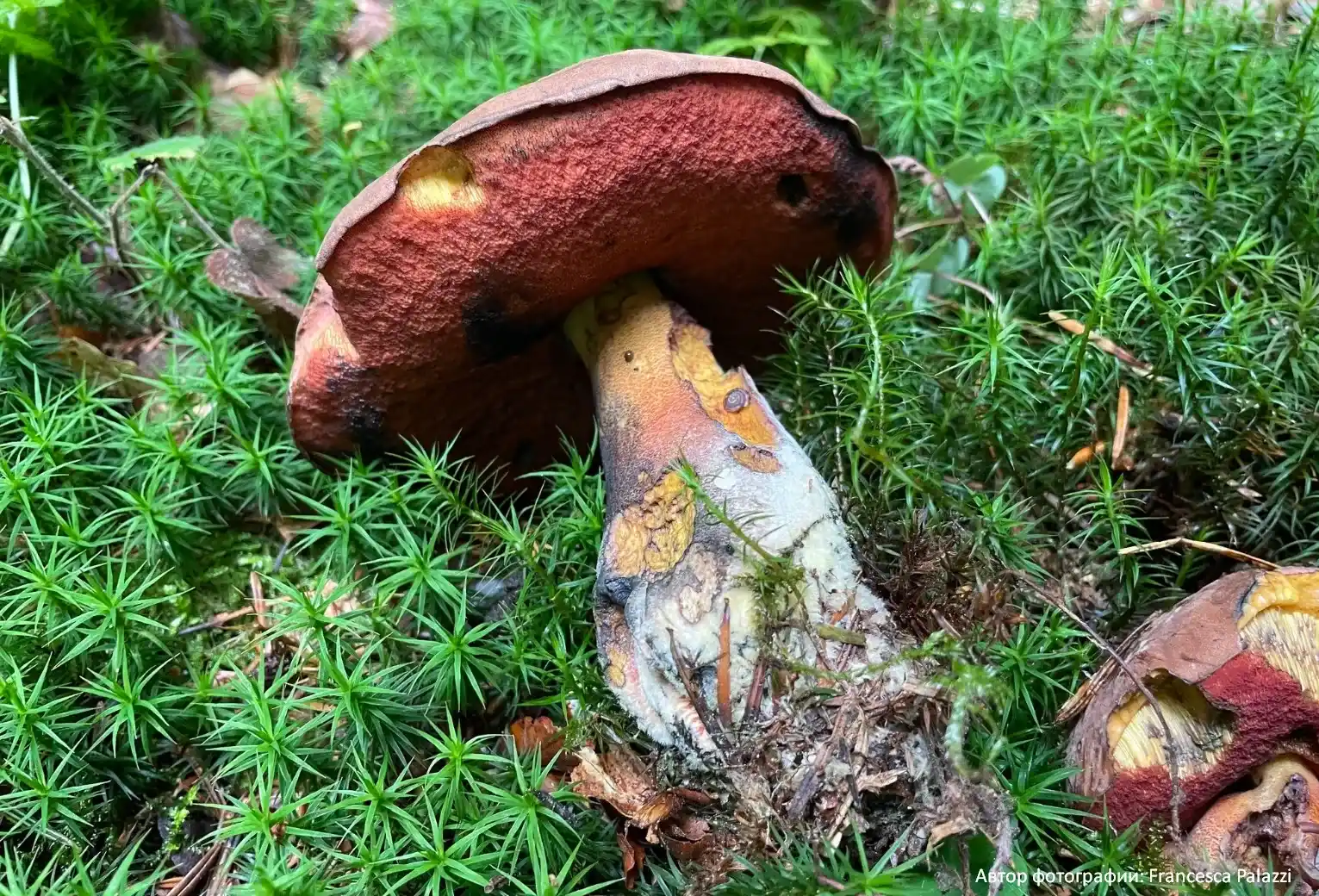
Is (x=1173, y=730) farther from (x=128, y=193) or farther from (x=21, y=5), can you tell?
(x=21, y=5)

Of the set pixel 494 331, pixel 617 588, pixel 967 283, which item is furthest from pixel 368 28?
pixel 617 588

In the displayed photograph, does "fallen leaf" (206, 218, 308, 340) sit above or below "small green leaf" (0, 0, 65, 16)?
below

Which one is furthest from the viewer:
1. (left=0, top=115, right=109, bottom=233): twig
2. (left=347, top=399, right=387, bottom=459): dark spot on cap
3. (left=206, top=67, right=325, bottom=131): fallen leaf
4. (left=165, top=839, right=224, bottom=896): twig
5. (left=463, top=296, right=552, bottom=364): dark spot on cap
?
(left=206, top=67, right=325, bottom=131): fallen leaf

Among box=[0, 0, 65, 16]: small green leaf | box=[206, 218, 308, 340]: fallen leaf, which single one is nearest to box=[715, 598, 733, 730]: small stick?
box=[206, 218, 308, 340]: fallen leaf

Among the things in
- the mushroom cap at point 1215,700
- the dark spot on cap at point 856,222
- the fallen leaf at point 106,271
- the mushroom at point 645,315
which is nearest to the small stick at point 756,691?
the mushroom at point 645,315

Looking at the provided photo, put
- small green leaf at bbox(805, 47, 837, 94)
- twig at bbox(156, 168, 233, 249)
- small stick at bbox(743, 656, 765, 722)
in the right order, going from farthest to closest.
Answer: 1. small green leaf at bbox(805, 47, 837, 94)
2. twig at bbox(156, 168, 233, 249)
3. small stick at bbox(743, 656, 765, 722)

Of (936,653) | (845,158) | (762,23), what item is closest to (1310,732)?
(936,653)

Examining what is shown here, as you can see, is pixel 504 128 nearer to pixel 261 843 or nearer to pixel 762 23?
pixel 261 843

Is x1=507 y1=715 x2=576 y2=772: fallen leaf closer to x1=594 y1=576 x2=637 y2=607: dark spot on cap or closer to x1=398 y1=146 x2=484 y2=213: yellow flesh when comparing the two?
A: x1=594 y1=576 x2=637 y2=607: dark spot on cap

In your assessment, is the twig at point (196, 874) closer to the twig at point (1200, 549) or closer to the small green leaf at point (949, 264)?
the twig at point (1200, 549)
